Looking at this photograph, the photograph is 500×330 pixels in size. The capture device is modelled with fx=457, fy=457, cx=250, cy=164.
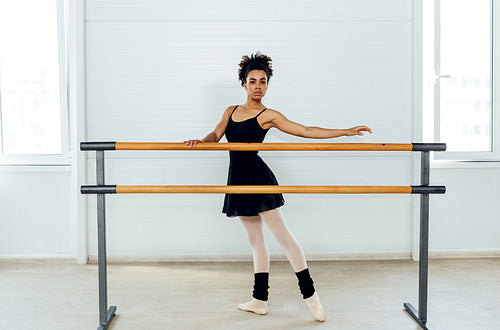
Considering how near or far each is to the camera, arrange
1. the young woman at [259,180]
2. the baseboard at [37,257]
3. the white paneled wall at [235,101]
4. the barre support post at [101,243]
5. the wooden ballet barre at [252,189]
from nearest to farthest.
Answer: the wooden ballet barre at [252,189] → the barre support post at [101,243] → the young woman at [259,180] → the white paneled wall at [235,101] → the baseboard at [37,257]

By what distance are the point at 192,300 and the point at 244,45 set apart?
1.88m

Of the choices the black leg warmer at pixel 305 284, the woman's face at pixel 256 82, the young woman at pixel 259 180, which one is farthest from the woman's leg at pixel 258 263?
the woman's face at pixel 256 82

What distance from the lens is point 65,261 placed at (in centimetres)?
354

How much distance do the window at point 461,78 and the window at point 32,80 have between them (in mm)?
2917

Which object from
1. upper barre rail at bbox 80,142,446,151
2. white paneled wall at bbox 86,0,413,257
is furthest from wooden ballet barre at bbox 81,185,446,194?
white paneled wall at bbox 86,0,413,257

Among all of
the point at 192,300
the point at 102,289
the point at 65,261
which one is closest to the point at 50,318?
the point at 102,289

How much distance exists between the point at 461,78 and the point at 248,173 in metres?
2.27

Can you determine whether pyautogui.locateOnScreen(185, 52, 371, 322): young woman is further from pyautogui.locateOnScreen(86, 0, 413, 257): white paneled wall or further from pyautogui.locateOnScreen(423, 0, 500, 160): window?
pyautogui.locateOnScreen(423, 0, 500, 160): window

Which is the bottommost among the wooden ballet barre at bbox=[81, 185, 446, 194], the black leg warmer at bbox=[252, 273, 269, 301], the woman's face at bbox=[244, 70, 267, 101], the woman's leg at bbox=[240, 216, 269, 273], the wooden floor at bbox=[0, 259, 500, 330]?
the wooden floor at bbox=[0, 259, 500, 330]

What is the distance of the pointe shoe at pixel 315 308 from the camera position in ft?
7.82

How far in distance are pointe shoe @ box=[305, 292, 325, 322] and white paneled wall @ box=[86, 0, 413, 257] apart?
1104mm

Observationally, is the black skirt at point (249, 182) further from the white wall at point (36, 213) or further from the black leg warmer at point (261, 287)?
the white wall at point (36, 213)

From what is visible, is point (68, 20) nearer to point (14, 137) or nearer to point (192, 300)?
point (14, 137)

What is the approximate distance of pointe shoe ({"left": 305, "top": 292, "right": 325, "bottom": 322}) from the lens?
2.38 metres
